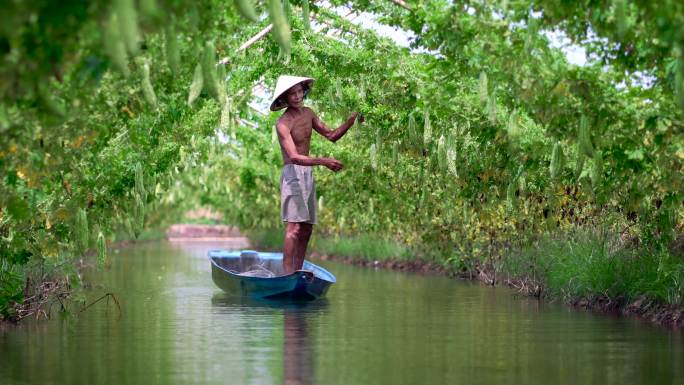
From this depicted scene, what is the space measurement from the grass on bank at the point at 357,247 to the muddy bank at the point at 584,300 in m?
0.27

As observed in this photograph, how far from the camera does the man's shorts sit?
1614 cm

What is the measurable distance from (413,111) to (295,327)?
3364 mm

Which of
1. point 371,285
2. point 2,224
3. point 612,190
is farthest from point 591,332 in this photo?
point 371,285

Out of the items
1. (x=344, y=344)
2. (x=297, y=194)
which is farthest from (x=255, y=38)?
(x=344, y=344)

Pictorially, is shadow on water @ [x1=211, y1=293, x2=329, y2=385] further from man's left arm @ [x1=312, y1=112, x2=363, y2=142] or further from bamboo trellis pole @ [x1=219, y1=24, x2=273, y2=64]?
bamboo trellis pole @ [x1=219, y1=24, x2=273, y2=64]

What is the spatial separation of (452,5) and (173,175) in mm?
8121

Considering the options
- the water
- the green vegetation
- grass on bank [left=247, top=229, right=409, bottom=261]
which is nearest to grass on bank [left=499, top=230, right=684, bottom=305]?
the green vegetation

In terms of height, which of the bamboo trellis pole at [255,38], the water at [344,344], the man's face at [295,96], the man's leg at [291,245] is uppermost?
the bamboo trellis pole at [255,38]

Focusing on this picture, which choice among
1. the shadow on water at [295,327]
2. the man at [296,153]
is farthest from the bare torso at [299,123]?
the shadow on water at [295,327]

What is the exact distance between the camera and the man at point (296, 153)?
15633 mm

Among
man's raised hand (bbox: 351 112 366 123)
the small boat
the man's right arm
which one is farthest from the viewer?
the small boat

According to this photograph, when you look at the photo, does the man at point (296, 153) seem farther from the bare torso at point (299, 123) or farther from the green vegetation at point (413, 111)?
the green vegetation at point (413, 111)

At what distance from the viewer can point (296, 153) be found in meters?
15.7

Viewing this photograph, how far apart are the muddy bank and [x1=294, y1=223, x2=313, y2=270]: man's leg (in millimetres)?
3412
